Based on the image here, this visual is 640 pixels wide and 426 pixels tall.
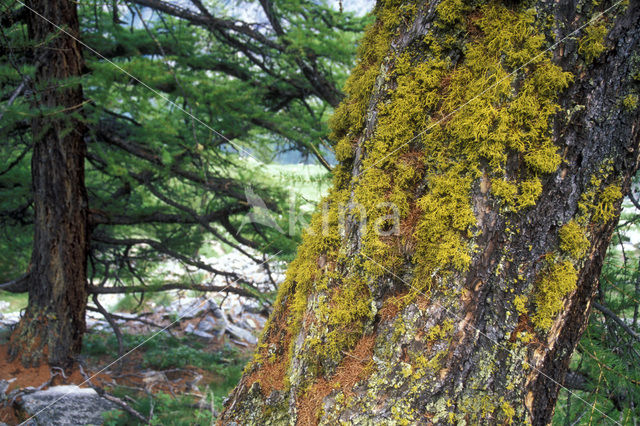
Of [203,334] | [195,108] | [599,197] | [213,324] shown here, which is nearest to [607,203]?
[599,197]

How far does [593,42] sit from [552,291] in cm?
80

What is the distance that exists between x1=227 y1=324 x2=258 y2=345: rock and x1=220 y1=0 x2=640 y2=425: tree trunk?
7259mm

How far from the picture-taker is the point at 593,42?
1.33m

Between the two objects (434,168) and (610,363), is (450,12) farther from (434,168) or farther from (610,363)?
(610,363)

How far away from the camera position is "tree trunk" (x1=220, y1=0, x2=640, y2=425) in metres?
1.32

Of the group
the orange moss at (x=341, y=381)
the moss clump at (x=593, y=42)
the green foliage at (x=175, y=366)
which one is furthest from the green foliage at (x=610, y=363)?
the green foliage at (x=175, y=366)

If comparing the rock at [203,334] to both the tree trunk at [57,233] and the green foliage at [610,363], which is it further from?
the green foliage at [610,363]

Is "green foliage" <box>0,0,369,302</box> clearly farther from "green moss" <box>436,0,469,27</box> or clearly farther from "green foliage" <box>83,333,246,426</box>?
"green moss" <box>436,0,469,27</box>

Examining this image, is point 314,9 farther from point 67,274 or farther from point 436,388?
point 436,388

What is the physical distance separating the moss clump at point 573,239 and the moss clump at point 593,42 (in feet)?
1.75

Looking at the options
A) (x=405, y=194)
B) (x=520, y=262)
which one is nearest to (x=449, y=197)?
(x=405, y=194)

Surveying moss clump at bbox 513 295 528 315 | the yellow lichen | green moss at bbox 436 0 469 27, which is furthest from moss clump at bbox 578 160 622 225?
green moss at bbox 436 0 469 27

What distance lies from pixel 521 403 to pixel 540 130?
0.88 meters

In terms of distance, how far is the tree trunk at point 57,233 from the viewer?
14.3ft
